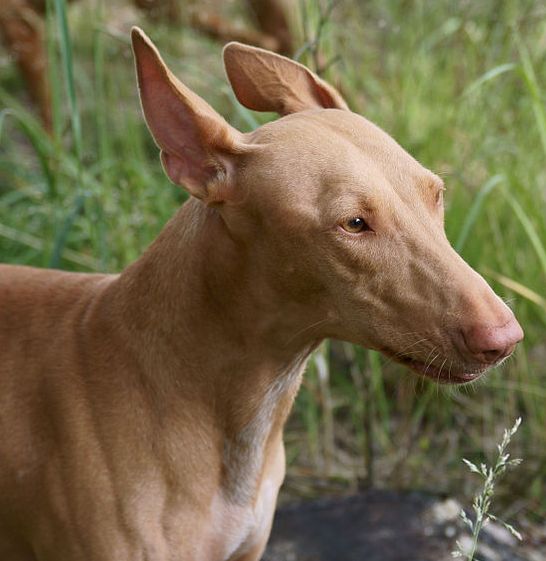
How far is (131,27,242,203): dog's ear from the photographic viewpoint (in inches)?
95.3

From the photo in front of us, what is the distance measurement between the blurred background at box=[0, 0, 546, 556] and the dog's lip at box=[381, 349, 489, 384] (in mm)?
1449

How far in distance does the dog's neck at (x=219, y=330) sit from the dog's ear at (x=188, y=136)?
0.11 meters

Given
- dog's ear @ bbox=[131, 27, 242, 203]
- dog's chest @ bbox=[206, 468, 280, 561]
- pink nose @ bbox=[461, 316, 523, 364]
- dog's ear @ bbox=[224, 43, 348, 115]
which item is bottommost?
dog's chest @ bbox=[206, 468, 280, 561]

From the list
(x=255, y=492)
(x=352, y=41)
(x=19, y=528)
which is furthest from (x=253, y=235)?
(x=352, y=41)

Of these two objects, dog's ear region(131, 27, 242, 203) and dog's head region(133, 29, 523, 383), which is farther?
dog's ear region(131, 27, 242, 203)

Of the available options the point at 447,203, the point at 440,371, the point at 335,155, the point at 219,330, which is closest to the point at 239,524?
the point at 219,330

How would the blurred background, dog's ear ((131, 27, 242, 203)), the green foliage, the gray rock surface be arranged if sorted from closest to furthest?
1. the green foliage
2. dog's ear ((131, 27, 242, 203))
3. the gray rock surface
4. the blurred background

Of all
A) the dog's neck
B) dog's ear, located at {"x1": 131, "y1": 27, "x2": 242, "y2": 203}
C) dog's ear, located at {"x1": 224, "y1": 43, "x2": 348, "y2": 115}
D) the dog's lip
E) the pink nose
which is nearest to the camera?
the pink nose

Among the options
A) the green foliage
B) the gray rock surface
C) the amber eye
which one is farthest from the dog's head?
the gray rock surface

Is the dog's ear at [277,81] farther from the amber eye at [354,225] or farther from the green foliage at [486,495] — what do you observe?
the green foliage at [486,495]

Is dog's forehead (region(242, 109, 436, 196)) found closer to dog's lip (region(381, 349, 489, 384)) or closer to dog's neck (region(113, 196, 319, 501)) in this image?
dog's neck (region(113, 196, 319, 501))

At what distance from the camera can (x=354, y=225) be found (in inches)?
92.4

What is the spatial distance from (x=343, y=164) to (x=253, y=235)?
0.91ft

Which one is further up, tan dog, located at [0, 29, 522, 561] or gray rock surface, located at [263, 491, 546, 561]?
tan dog, located at [0, 29, 522, 561]
